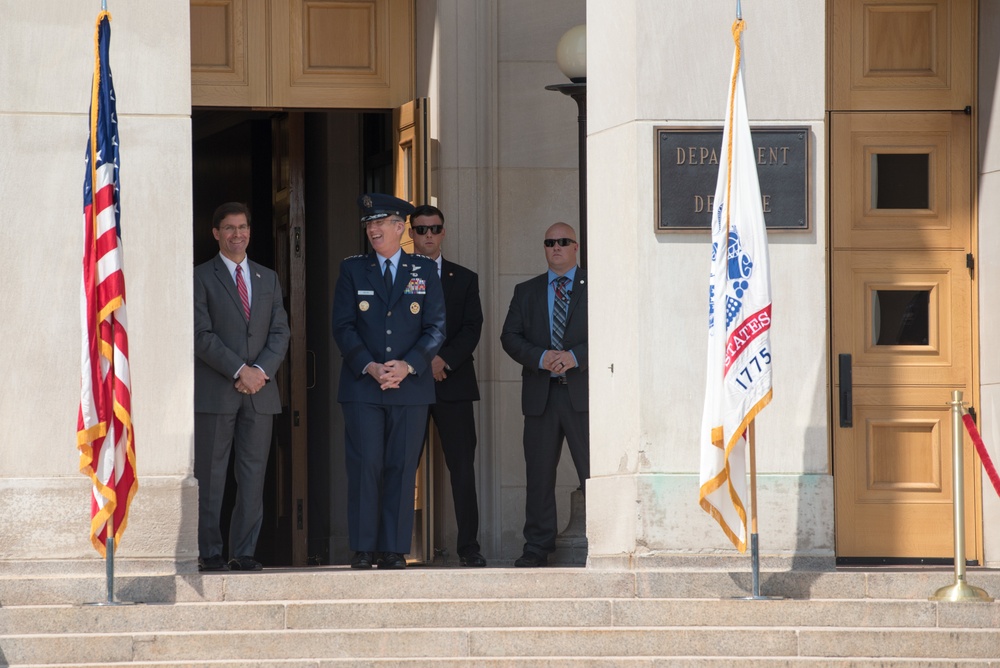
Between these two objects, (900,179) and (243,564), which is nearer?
(243,564)

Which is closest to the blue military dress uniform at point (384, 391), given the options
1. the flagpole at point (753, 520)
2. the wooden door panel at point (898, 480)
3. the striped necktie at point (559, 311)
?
the striped necktie at point (559, 311)

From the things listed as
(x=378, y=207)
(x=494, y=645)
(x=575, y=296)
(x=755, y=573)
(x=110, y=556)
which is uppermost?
(x=378, y=207)

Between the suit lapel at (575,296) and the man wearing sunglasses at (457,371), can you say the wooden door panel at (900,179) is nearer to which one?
the suit lapel at (575,296)

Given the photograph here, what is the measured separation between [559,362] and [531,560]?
1.30 meters

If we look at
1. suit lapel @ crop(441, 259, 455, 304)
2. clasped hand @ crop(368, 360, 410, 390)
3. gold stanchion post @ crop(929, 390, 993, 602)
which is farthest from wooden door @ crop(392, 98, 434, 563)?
gold stanchion post @ crop(929, 390, 993, 602)

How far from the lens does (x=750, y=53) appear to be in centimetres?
1071

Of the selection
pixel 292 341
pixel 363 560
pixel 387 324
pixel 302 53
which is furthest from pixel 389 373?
pixel 292 341

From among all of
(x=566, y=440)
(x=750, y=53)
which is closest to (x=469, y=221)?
(x=566, y=440)

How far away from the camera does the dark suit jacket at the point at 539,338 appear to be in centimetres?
1229

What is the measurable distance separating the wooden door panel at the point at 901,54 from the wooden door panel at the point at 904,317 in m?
Answer: 1.02

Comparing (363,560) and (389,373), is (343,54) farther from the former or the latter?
(363,560)

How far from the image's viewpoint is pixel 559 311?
41.0 feet

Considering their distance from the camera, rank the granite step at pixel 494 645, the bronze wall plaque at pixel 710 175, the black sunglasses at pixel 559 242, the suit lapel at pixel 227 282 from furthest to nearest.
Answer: the black sunglasses at pixel 559 242 → the suit lapel at pixel 227 282 → the bronze wall plaque at pixel 710 175 → the granite step at pixel 494 645

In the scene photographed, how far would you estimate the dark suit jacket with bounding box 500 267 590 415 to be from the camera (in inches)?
484
